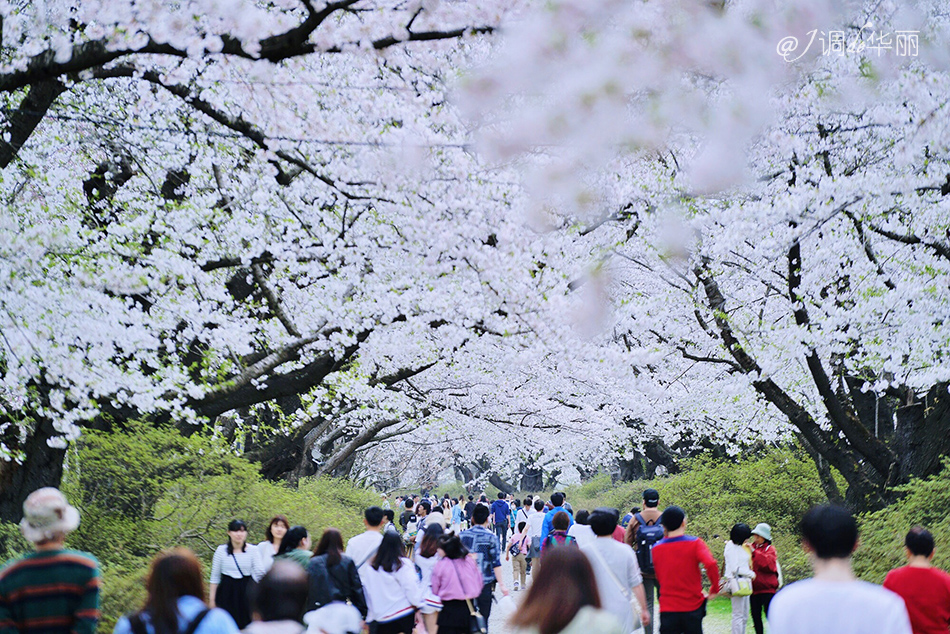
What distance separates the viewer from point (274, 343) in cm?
1248

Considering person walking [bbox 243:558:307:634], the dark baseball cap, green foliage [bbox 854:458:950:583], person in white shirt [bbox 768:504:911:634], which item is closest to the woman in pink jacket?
the dark baseball cap

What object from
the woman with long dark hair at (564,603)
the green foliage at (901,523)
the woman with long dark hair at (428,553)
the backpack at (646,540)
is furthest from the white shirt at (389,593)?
the green foliage at (901,523)

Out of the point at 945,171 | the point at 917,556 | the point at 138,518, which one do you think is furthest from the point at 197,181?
the point at 917,556

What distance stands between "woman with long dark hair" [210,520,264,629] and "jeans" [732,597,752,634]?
4964 millimetres

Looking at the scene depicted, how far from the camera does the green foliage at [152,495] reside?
10555mm

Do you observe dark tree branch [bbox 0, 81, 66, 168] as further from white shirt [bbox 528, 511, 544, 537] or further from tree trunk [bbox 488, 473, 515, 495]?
tree trunk [bbox 488, 473, 515, 495]

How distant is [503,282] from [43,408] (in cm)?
511

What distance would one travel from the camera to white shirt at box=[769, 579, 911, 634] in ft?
10.4

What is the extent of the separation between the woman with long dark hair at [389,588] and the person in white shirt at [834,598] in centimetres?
409

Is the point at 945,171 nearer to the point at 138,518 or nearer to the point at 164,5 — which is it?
the point at 164,5

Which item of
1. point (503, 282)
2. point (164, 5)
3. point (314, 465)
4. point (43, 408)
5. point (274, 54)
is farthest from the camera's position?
point (314, 465)

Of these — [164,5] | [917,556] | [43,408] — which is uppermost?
[164,5]

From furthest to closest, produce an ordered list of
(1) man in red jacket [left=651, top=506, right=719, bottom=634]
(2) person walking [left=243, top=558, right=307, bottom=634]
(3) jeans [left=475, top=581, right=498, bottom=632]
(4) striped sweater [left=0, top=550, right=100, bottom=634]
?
(3) jeans [left=475, top=581, right=498, bottom=632], (1) man in red jacket [left=651, top=506, right=719, bottom=634], (4) striped sweater [left=0, top=550, right=100, bottom=634], (2) person walking [left=243, top=558, right=307, bottom=634]

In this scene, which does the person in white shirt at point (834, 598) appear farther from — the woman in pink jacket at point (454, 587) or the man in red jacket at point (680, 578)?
the woman in pink jacket at point (454, 587)
